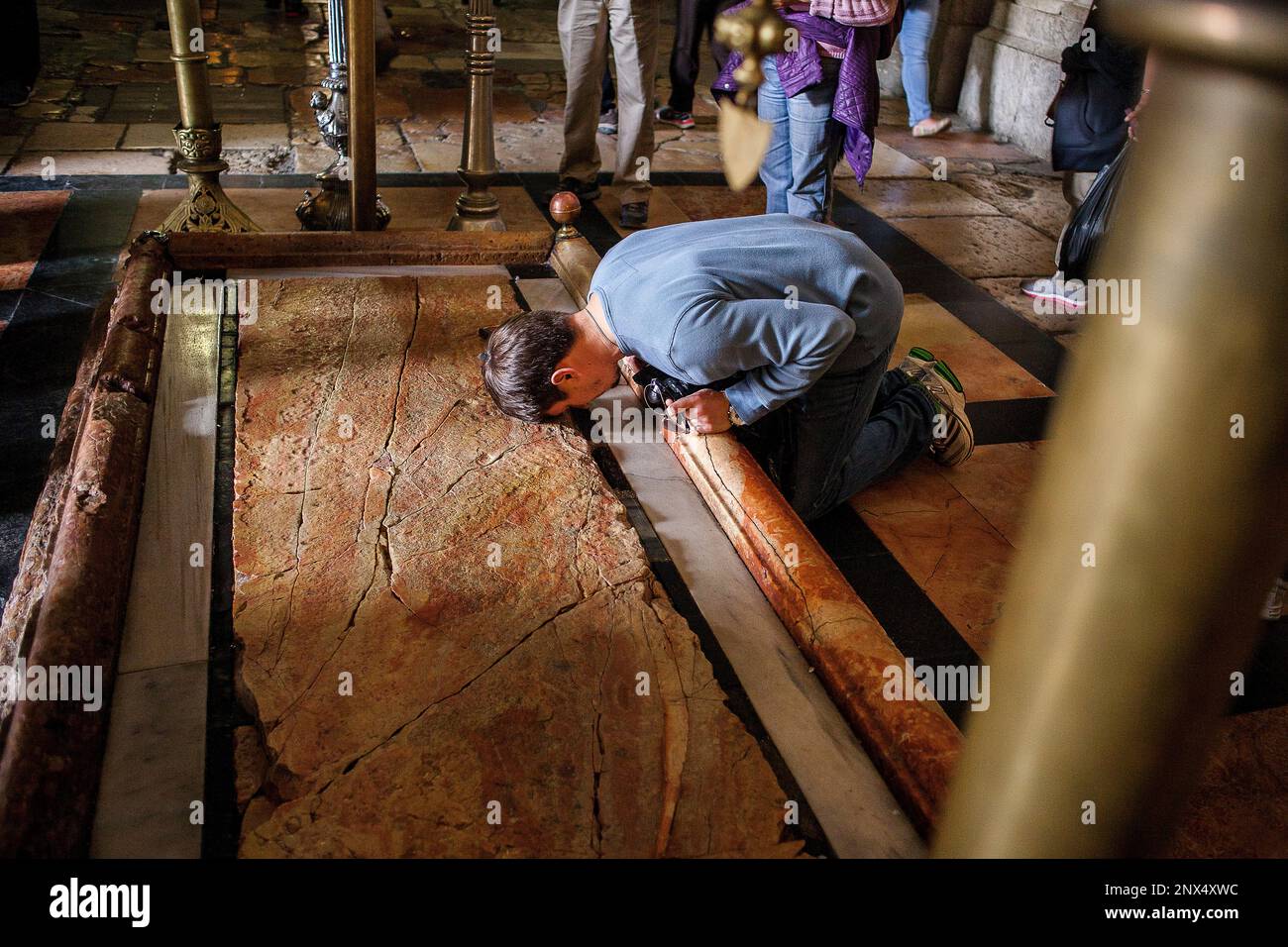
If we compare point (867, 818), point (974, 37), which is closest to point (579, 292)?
point (867, 818)

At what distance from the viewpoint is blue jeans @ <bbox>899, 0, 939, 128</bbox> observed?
630 centimetres

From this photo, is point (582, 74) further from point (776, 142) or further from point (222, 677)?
point (222, 677)

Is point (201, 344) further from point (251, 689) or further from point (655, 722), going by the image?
point (655, 722)

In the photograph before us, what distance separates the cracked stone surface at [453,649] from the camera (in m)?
1.54

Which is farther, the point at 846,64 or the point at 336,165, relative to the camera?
the point at 336,165

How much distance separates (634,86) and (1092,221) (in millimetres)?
2120

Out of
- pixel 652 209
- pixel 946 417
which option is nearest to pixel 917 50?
pixel 652 209

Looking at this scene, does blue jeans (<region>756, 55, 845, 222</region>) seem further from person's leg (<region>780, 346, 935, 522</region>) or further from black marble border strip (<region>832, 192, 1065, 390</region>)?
person's leg (<region>780, 346, 935, 522</region>)

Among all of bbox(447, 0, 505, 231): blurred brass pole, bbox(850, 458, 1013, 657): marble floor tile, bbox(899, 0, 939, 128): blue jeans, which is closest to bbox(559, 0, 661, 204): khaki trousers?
bbox(447, 0, 505, 231): blurred brass pole

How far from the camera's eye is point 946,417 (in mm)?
2850

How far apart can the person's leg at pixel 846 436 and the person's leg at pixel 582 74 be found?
2544mm

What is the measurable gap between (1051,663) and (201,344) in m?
2.85

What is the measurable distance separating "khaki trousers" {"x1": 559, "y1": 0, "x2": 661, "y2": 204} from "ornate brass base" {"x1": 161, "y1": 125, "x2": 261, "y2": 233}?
5.13 feet

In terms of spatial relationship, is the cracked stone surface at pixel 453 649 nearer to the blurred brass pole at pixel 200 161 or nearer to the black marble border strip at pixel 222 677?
the black marble border strip at pixel 222 677
